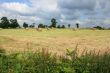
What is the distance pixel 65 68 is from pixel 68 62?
52 cm

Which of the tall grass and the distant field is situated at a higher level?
the tall grass

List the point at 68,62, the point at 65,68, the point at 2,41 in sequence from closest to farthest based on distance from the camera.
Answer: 1. the point at 65,68
2. the point at 68,62
3. the point at 2,41

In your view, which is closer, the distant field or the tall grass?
the tall grass

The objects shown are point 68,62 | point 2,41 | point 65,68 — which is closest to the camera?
point 65,68

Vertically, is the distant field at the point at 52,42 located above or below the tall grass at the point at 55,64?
below

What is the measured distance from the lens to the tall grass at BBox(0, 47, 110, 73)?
6947 mm

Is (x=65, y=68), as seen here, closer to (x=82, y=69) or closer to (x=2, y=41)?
(x=82, y=69)

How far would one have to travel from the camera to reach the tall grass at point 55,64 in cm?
695

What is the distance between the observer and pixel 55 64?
23.8ft

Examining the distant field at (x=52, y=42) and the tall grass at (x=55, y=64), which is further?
the distant field at (x=52, y=42)

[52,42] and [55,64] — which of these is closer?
[55,64]

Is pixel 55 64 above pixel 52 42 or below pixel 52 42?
above

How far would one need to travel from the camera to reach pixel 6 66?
23.6ft

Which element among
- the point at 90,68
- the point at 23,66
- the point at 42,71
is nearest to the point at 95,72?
the point at 90,68
